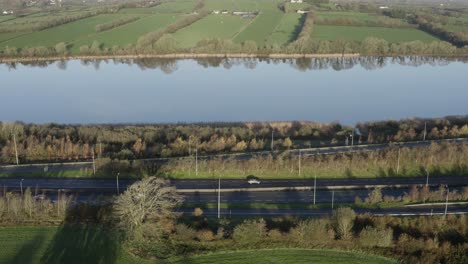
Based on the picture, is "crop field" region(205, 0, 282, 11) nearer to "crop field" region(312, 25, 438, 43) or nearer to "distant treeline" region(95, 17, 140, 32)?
"distant treeline" region(95, 17, 140, 32)

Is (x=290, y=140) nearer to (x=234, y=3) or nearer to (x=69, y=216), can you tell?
(x=69, y=216)

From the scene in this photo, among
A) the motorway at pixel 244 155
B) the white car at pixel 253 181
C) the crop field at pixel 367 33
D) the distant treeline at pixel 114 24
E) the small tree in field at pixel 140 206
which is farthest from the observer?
the distant treeline at pixel 114 24

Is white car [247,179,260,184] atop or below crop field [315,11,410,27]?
below

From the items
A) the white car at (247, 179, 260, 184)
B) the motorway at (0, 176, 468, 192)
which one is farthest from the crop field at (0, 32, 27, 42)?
the white car at (247, 179, 260, 184)

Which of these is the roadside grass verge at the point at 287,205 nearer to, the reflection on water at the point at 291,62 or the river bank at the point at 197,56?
the reflection on water at the point at 291,62

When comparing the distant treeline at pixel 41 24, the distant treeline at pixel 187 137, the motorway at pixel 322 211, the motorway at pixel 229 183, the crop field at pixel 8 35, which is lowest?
the motorway at pixel 322 211

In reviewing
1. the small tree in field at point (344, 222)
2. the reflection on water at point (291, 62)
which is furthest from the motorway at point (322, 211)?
the reflection on water at point (291, 62)

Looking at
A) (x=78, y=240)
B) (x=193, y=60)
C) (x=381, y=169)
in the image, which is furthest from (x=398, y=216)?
(x=193, y=60)
